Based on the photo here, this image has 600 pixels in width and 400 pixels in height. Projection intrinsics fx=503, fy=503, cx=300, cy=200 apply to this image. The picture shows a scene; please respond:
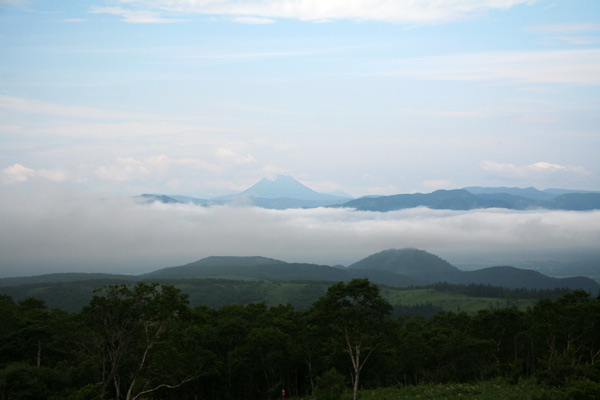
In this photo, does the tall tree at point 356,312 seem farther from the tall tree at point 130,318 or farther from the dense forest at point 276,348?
the tall tree at point 130,318

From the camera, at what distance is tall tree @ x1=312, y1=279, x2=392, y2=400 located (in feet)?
154

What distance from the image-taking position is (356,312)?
47.1 m

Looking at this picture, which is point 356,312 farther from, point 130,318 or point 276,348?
point 276,348

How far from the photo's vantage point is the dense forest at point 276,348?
1750 inches

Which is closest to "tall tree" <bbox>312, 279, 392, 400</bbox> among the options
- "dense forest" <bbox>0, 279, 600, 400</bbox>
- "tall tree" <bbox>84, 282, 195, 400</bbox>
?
"dense forest" <bbox>0, 279, 600, 400</bbox>

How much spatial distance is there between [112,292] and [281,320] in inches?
1359

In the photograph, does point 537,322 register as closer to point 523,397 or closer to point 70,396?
point 523,397

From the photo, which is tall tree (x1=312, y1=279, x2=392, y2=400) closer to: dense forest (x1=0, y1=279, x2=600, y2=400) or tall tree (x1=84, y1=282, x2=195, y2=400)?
dense forest (x1=0, y1=279, x2=600, y2=400)

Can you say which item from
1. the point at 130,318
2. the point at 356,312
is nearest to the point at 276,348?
the point at 356,312

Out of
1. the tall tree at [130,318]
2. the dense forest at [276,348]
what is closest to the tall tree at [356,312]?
the dense forest at [276,348]

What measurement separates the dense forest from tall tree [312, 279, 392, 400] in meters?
0.11

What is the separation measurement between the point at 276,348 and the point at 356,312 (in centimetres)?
2369

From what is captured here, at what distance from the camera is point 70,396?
43.7m

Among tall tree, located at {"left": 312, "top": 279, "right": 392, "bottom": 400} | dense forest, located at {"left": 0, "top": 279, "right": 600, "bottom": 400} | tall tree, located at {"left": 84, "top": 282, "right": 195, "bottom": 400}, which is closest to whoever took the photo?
tall tree, located at {"left": 84, "top": 282, "right": 195, "bottom": 400}
